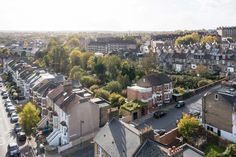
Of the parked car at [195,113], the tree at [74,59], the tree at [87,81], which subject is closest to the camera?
the parked car at [195,113]

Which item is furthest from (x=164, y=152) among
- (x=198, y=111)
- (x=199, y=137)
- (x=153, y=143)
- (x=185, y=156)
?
(x=198, y=111)

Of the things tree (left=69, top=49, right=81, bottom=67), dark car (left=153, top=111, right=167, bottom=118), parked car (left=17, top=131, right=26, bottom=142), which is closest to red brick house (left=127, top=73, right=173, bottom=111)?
dark car (left=153, top=111, right=167, bottom=118)

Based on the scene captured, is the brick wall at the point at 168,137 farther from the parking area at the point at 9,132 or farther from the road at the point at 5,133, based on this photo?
the road at the point at 5,133

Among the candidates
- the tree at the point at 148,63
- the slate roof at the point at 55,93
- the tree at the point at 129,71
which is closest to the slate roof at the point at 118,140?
the slate roof at the point at 55,93

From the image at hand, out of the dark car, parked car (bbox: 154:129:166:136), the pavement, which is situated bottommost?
the pavement

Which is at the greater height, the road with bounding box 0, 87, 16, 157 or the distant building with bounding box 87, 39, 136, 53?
the distant building with bounding box 87, 39, 136, 53

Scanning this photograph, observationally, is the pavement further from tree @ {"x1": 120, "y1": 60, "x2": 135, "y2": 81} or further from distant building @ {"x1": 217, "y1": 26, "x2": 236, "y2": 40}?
distant building @ {"x1": 217, "y1": 26, "x2": 236, "y2": 40}
